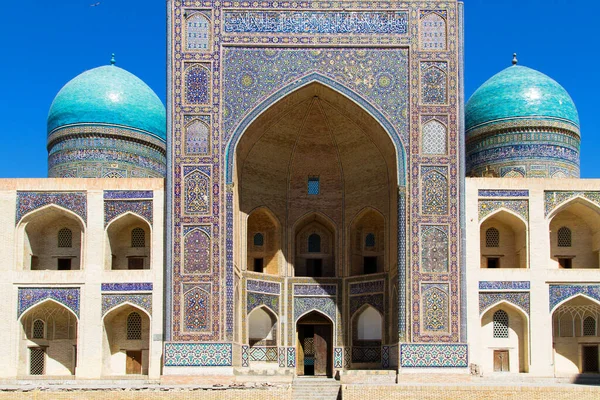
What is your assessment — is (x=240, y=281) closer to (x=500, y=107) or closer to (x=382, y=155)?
(x=382, y=155)

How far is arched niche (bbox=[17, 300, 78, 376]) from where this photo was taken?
15695 millimetres

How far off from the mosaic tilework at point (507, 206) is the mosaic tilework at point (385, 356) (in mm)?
2970

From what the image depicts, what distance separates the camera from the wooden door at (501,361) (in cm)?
1561

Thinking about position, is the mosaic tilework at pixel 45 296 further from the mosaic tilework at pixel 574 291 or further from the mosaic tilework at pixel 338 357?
the mosaic tilework at pixel 574 291

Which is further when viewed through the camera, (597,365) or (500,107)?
(500,107)

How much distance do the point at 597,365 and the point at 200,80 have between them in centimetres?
876

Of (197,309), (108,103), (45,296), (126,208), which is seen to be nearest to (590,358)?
(197,309)

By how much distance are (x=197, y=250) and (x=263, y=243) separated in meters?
2.66

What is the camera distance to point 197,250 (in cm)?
1467

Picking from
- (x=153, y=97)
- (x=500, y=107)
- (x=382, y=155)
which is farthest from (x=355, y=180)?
(x=153, y=97)

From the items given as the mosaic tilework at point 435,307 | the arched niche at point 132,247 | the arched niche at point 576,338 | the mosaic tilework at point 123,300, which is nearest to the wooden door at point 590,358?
the arched niche at point 576,338

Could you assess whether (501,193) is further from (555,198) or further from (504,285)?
(504,285)

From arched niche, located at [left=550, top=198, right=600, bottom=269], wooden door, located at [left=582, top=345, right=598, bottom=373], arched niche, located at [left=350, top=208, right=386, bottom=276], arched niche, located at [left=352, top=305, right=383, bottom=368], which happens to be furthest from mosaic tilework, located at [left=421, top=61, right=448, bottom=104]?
wooden door, located at [left=582, top=345, right=598, bottom=373]

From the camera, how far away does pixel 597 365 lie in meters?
16.0
